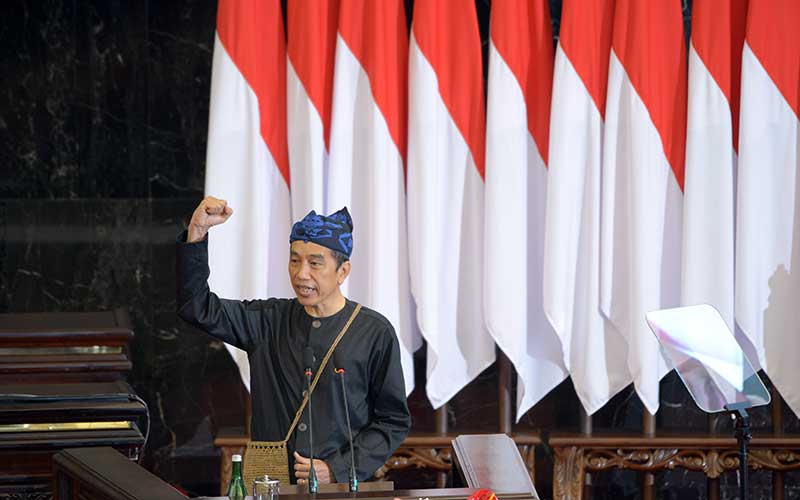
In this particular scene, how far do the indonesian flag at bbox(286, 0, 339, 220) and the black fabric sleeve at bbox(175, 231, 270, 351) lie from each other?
3.53 ft

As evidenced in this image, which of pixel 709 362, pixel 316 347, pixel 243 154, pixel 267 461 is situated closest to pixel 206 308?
pixel 316 347

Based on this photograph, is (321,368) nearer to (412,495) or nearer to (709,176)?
(412,495)

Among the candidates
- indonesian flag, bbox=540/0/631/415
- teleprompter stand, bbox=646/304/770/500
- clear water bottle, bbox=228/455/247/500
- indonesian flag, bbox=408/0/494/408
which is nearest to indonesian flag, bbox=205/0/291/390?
indonesian flag, bbox=408/0/494/408

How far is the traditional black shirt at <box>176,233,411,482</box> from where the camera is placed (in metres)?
3.33

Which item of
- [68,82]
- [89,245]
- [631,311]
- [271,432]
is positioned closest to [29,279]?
[89,245]

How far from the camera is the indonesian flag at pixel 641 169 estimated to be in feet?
14.8

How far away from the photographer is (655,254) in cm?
452

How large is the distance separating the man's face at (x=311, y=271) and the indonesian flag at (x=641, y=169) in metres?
1.52

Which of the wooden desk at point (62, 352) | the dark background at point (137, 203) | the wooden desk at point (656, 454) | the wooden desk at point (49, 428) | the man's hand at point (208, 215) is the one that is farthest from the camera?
the dark background at point (137, 203)

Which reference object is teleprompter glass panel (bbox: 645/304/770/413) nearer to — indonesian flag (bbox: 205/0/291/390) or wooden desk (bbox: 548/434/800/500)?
wooden desk (bbox: 548/434/800/500)

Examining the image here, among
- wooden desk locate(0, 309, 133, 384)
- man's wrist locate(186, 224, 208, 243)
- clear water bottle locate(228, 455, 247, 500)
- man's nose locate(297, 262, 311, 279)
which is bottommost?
clear water bottle locate(228, 455, 247, 500)

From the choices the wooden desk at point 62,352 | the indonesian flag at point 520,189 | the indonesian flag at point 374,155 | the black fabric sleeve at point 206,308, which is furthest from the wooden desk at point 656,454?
the wooden desk at point 62,352

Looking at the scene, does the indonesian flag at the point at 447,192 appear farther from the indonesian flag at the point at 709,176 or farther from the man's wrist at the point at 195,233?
the man's wrist at the point at 195,233

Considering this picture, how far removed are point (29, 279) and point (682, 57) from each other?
2.64 meters
